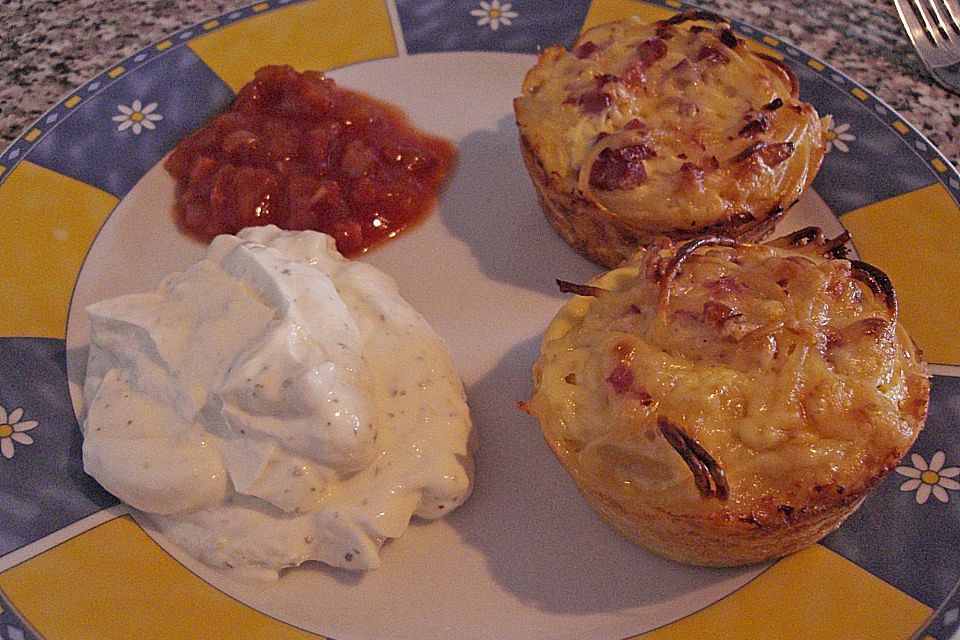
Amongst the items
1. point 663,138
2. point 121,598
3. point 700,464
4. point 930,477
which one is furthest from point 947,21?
point 121,598

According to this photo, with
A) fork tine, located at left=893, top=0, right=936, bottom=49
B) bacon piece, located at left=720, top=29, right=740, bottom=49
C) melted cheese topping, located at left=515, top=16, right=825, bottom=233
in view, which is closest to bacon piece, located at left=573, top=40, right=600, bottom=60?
melted cheese topping, located at left=515, top=16, right=825, bottom=233

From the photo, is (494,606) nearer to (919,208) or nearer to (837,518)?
(837,518)

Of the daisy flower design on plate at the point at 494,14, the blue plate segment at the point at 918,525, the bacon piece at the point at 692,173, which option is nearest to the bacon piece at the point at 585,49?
the bacon piece at the point at 692,173

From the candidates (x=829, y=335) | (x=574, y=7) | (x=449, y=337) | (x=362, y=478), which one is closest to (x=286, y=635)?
(x=362, y=478)

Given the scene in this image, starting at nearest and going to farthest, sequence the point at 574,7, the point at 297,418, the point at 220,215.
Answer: the point at 297,418
the point at 220,215
the point at 574,7

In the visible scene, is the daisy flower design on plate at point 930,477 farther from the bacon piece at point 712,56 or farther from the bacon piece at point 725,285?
the bacon piece at point 712,56

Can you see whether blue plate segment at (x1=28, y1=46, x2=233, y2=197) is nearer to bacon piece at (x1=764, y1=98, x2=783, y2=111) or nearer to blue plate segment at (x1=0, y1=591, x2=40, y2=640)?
blue plate segment at (x1=0, y1=591, x2=40, y2=640)
